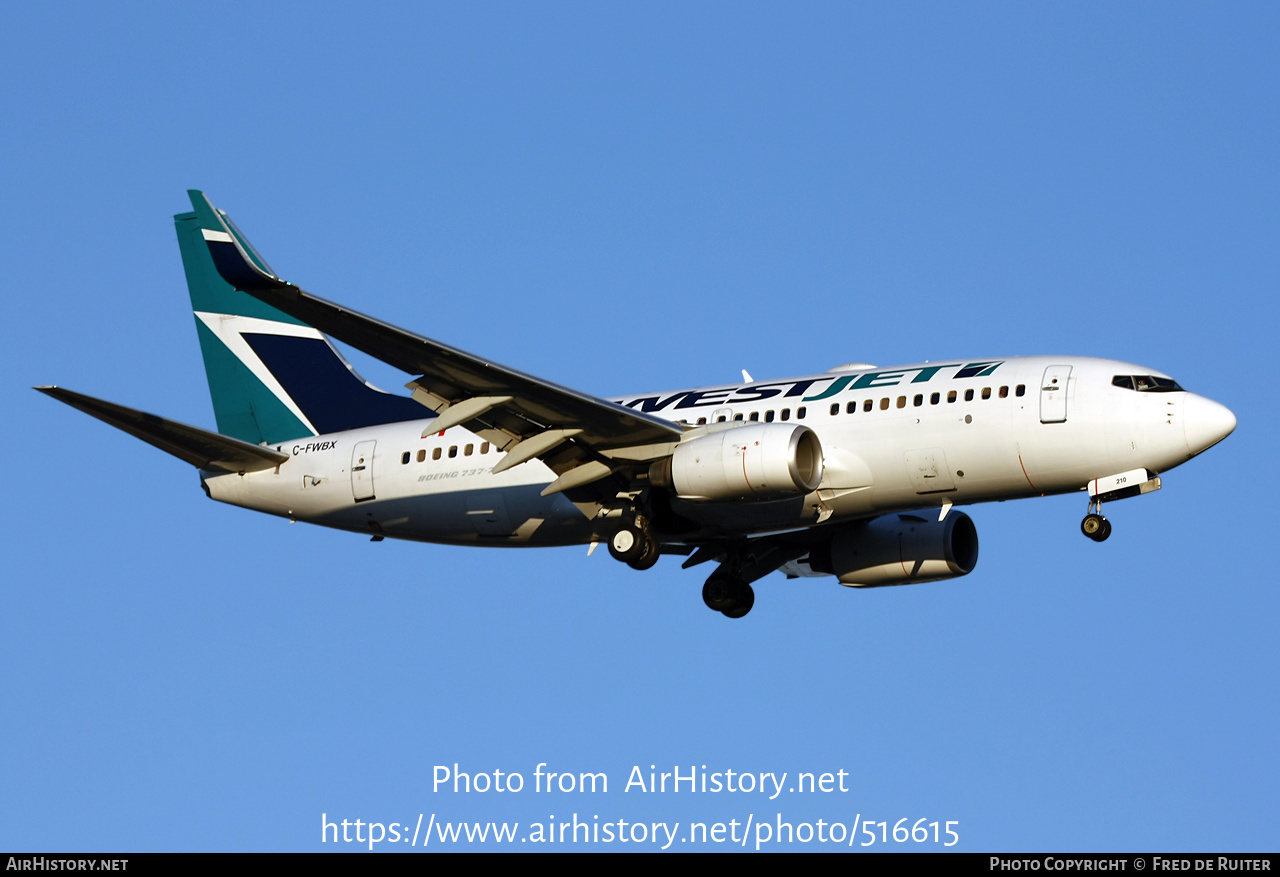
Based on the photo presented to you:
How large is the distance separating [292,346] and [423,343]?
1244 cm

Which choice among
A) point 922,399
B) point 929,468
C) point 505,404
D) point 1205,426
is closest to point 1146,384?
point 1205,426

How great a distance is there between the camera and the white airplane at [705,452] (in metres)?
33.1

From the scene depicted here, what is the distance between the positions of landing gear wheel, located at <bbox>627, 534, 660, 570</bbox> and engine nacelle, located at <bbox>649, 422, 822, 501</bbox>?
5.98 ft

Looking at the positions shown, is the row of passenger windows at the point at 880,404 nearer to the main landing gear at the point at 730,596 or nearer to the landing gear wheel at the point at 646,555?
the landing gear wheel at the point at 646,555

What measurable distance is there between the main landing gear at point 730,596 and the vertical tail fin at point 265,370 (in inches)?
321

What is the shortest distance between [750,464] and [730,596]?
7.30m

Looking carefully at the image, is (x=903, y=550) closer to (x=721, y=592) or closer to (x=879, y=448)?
(x=721, y=592)

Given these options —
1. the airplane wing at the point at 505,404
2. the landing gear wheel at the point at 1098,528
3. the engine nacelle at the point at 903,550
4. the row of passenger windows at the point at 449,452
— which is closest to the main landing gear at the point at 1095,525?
the landing gear wheel at the point at 1098,528

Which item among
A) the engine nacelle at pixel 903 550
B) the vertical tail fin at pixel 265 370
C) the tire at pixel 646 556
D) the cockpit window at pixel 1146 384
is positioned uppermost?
the vertical tail fin at pixel 265 370

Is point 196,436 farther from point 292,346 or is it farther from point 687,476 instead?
point 687,476

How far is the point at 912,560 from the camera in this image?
1502 inches

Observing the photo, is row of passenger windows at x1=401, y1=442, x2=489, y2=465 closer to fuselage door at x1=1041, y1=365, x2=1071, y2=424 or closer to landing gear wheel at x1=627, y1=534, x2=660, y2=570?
landing gear wheel at x1=627, y1=534, x2=660, y2=570

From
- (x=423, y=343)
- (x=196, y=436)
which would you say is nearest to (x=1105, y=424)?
(x=423, y=343)

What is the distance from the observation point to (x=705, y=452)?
111 feet
